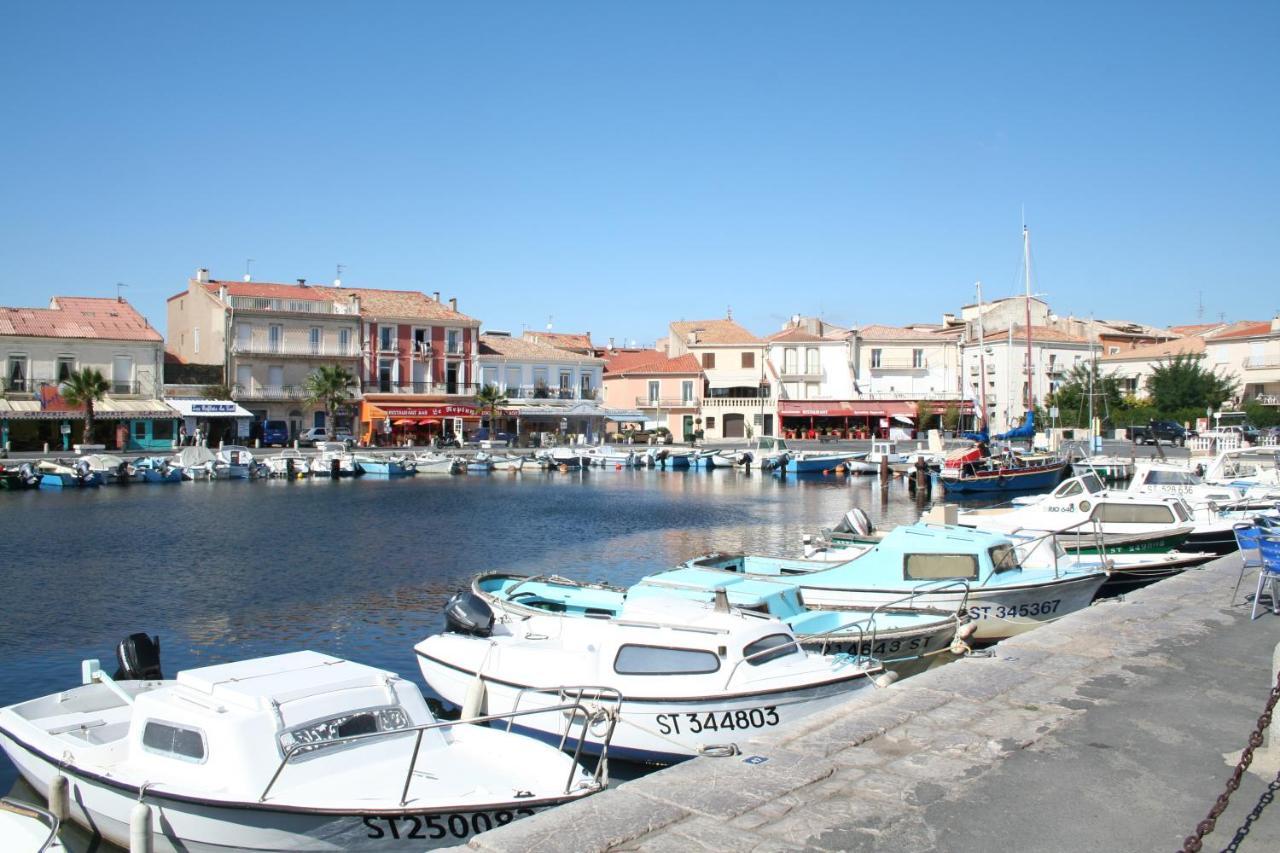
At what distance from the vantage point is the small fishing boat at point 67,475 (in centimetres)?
4872

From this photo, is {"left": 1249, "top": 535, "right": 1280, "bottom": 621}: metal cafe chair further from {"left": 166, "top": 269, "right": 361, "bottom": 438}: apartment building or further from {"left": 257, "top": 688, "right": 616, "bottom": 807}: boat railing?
{"left": 166, "top": 269, "right": 361, "bottom": 438}: apartment building

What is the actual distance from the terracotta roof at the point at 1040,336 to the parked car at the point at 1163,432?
14184 millimetres

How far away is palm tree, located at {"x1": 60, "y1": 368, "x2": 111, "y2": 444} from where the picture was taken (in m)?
57.9

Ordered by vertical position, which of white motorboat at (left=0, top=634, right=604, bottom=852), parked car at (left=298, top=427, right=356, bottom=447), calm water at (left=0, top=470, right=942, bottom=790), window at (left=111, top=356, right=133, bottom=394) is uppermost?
window at (left=111, top=356, right=133, bottom=394)

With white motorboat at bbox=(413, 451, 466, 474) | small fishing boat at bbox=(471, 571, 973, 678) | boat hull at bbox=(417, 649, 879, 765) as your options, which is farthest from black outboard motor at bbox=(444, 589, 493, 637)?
white motorboat at bbox=(413, 451, 466, 474)

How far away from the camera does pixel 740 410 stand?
81875 mm

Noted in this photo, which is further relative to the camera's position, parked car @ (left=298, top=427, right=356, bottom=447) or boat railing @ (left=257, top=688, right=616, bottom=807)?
parked car @ (left=298, top=427, right=356, bottom=447)

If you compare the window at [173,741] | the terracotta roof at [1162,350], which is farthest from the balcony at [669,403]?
the window at [173,741]

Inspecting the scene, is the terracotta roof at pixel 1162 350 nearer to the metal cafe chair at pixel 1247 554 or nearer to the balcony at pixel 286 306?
the balcony at pixel 286 306

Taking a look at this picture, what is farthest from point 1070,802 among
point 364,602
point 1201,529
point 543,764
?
point 1201,529

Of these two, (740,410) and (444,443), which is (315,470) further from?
(740,410)

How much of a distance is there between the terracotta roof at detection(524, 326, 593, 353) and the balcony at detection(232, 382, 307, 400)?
83.5 feet

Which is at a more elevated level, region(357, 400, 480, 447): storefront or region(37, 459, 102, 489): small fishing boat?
region(357, 400, 480, 447): storefront

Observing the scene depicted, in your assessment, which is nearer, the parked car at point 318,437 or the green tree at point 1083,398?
the parked car at point 318,437
